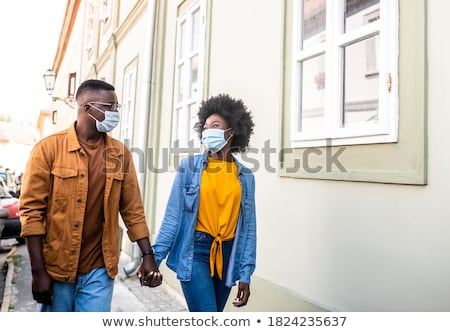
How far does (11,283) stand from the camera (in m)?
5.60

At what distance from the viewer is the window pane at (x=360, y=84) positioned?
2.58 meters

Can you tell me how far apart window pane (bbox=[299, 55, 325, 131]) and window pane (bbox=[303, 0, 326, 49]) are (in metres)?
0.15

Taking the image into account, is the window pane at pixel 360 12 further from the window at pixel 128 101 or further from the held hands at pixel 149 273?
the window at pixel 128 101

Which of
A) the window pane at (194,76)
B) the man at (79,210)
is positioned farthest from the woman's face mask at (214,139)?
the window pane at (194,76)

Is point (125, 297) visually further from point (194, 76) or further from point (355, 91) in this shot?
point (355, 91)

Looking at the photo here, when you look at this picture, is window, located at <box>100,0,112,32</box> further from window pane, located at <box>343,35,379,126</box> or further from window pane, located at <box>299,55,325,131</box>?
window pane, located at <box>343,35,379,126</box>

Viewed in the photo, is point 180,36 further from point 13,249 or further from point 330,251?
point 13,249

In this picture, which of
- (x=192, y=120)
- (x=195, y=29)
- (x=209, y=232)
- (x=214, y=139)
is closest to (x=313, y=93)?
(x=214, y=139)

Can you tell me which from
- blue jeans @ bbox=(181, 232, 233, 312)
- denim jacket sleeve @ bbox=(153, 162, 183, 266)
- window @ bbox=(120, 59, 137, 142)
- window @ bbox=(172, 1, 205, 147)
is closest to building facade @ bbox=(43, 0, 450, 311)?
window @ bbox=(172, 1, 205, 147)

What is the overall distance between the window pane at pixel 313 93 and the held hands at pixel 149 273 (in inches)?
61.1

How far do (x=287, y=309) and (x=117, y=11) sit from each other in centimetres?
931

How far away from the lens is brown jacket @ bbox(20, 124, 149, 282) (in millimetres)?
2055

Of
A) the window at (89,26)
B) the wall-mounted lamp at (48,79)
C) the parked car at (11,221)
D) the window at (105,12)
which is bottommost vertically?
the parked car at (11,221)
